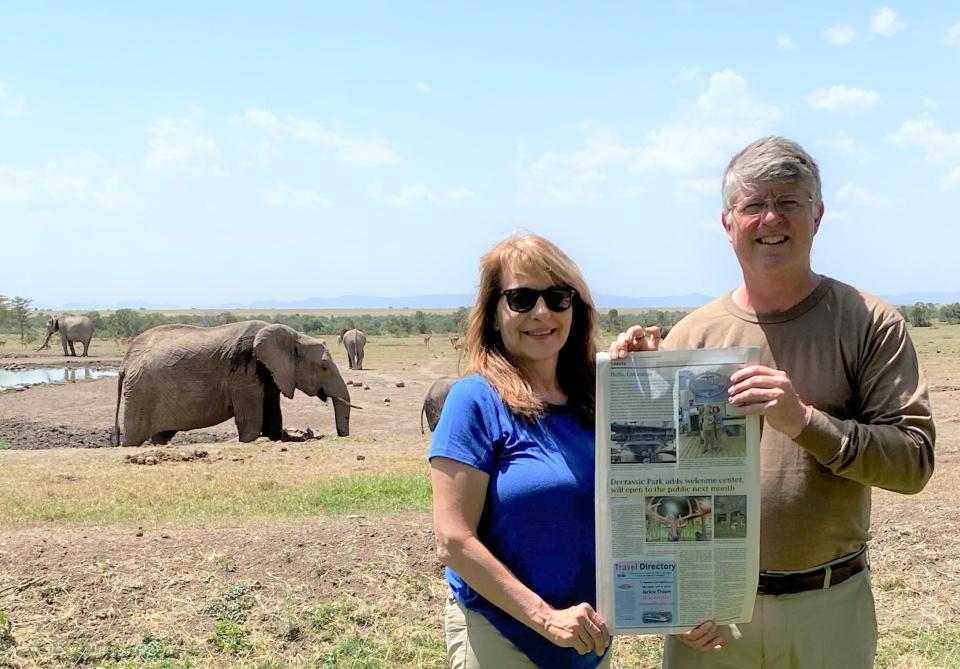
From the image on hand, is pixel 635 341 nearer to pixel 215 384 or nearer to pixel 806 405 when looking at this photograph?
pixel 806 405

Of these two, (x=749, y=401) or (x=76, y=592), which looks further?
(x=76, y=592)

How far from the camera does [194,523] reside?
28.3 feet

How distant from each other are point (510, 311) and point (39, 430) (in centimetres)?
2018

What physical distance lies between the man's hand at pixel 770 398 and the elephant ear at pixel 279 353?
16.4 m

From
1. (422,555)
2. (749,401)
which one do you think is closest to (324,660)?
(422,555)

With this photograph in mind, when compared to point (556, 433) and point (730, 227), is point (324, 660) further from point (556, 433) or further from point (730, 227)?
point (730, 227)

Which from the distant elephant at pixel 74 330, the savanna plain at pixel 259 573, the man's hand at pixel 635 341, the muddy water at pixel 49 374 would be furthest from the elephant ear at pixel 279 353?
the distant elephant at pixel 74 330

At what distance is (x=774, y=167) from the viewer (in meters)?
2.76

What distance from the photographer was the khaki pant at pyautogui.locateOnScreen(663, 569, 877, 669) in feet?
9.44

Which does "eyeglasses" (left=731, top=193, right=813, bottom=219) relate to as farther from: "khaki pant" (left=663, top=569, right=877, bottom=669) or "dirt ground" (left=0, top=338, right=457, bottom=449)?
"dirt ground" (left=0, top=338, right=457, bottom=449)

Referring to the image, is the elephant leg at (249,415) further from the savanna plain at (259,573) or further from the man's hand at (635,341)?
the man's hand at (635,341)

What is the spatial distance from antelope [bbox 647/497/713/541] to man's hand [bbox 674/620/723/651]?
1.10 feet

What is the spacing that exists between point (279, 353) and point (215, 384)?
145 centimetres

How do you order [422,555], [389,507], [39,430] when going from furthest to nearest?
[39,430], [389,507], [422,555]
